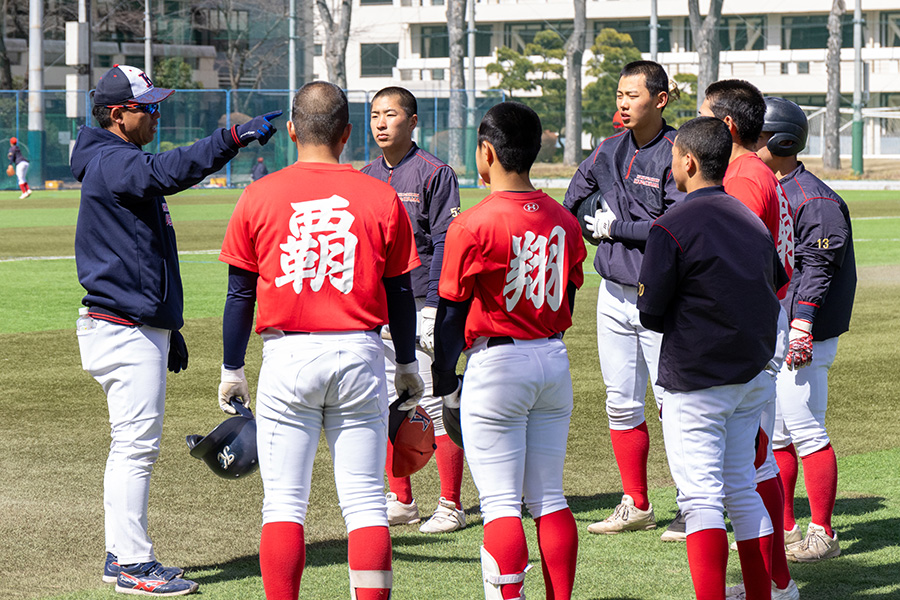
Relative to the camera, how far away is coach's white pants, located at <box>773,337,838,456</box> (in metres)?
5.60

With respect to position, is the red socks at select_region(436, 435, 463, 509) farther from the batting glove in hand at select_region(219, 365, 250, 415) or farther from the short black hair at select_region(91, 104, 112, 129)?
the short black hair at select_region(91, 104, 112, 129)

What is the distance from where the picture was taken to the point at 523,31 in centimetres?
8538

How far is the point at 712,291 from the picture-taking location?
4.30 meters

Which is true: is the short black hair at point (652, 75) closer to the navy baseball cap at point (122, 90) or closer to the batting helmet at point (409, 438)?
the batting helmet at point (409, 438)

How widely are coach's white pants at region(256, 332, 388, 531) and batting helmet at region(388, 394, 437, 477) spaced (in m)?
0.72

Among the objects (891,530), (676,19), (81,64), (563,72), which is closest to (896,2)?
(676,19)

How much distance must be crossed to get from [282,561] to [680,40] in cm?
8269

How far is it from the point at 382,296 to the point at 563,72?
69503 millimetres

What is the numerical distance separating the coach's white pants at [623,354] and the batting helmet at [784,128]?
3.44 feet

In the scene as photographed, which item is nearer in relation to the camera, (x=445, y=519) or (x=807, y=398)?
(x=807, y=398)

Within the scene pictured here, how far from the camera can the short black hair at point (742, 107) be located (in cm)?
499

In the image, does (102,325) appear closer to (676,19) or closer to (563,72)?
(563,72)

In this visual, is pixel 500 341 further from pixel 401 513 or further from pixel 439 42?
pixel 439 42

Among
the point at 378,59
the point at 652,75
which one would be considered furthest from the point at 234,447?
the point at 378,59
